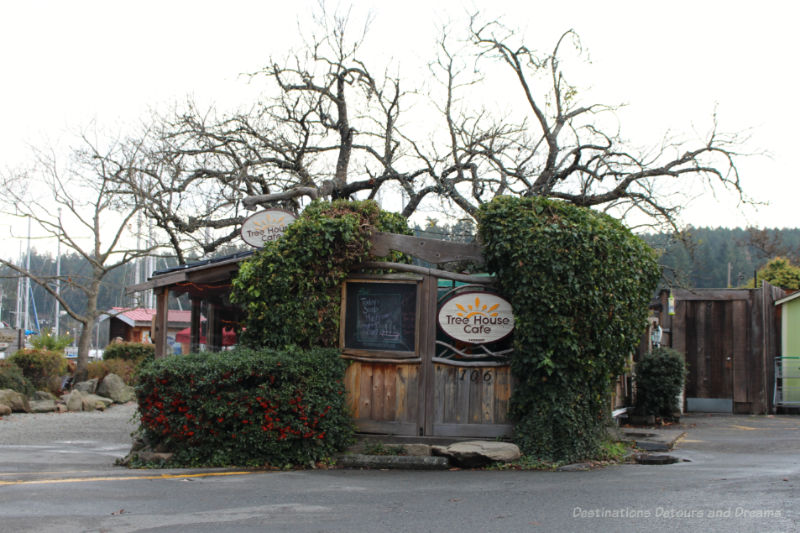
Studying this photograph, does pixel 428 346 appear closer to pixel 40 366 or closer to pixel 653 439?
pixel 653 439

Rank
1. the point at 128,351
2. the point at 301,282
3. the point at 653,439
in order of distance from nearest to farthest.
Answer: the point at 301,282
the point at 653,439
the point at 128,351

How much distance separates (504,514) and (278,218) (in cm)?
673

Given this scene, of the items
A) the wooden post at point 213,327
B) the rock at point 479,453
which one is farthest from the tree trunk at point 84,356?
the rock at point 479,453

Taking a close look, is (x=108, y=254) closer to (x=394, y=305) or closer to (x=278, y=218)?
(x=278, y=218)

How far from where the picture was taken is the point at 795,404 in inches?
682

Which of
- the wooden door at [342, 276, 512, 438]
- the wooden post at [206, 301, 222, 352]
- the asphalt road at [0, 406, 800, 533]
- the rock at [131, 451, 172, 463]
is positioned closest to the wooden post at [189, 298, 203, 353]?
the wooden post at [206, 301, 222, 352]

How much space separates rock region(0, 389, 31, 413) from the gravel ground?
0.75 ft

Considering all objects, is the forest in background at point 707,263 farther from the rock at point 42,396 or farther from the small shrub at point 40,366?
the rock at point 42,396

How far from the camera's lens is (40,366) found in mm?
20547

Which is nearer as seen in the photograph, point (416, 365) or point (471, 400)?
point (471, 400)

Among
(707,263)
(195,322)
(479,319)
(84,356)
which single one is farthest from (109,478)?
(707,263)

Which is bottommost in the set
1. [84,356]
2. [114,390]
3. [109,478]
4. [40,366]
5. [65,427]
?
[65,427]

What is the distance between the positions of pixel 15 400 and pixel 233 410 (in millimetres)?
11205

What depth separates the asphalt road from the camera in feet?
18.6
